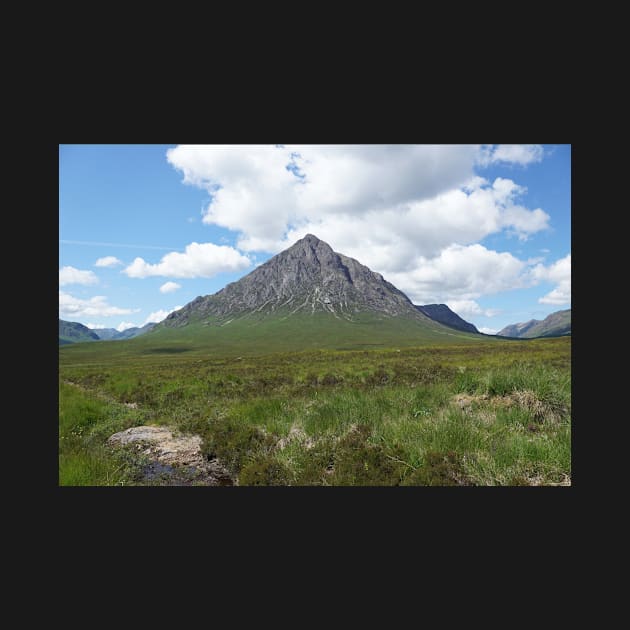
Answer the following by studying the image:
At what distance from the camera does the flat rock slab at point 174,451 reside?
560 centimetres

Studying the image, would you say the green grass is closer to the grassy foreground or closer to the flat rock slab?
the grassy foreground

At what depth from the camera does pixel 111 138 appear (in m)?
4.66

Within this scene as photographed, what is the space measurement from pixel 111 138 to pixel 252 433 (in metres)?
5.86

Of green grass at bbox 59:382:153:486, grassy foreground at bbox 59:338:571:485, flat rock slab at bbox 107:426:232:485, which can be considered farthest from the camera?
flat rock slab at bbox 107:426:232:485

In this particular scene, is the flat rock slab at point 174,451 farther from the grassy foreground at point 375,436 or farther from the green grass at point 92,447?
the green grass at point 92,447

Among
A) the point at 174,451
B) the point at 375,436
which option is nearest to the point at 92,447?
the point at 174,451

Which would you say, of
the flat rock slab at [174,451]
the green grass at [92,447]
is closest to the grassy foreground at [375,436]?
the green grass at [92,447]

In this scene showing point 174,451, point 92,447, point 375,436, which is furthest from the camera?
point 92,447

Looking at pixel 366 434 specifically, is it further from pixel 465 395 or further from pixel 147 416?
pixel 147 416

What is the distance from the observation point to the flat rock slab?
560cm

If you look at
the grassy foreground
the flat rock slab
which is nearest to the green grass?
the grassy foreground

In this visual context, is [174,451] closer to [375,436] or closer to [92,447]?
[92,447]

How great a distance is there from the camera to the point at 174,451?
6.43m

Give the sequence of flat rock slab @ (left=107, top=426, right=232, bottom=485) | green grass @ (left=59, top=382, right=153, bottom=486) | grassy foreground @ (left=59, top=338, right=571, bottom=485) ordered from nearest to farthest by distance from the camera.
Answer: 1. grassy foreground @ (left=59, top=338, right=571, bottom=485)
2. green grass @ (left=59, top=382, right=153, bottom=486)
3. flat rock slab @ (left=107, top=426, right=232, bottom=485)
